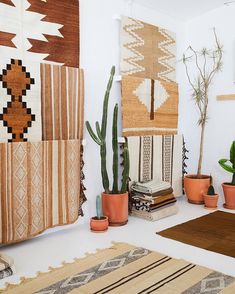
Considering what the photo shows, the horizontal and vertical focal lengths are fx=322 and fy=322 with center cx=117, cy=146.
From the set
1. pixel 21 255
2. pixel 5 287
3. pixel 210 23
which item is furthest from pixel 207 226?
pixel 210 23

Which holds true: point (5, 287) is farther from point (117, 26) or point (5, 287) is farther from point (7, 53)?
point (117, 26)

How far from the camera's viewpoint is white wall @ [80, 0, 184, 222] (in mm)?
2447

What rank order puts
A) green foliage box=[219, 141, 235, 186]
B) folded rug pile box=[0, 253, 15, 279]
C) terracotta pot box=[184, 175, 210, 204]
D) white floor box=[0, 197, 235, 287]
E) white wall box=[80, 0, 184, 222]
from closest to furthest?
folded rug pile box=[0, 253, 15, 279] → white floor box=[0, 197, 235, 287] → white wall box=[80, 0, 184, 222] → green foliage box=[219, 141, 235, 186] → terracotta pot box=[184, 175, 210, 204]

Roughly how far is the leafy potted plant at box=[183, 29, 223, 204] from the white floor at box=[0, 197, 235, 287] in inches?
23.2

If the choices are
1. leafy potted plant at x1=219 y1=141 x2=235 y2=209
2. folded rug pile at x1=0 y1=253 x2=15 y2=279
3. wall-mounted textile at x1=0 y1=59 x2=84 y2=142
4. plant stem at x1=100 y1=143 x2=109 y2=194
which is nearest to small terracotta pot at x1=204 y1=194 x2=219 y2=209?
leafy potted plant at x1=219 y1=141 x2=235 y2=209

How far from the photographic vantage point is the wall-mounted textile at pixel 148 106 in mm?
2656

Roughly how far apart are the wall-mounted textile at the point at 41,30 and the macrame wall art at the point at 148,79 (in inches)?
20.8

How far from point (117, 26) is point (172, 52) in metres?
0.73

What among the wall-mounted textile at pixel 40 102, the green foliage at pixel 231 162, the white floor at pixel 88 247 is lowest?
the white floor at pixel 88 247

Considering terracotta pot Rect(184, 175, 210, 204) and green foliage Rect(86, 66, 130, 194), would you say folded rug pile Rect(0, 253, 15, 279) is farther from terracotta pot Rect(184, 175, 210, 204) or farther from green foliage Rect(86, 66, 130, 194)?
terracotta pot Rect(184, 175, 210, 204)

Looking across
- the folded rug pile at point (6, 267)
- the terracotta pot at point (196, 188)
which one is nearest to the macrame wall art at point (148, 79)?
the terracotta pot at point (196, 188)

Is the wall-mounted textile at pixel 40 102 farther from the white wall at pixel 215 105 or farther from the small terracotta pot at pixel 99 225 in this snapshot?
the white wall at pixel 215 105

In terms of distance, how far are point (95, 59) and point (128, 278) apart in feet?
5.40

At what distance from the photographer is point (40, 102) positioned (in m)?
2.09
